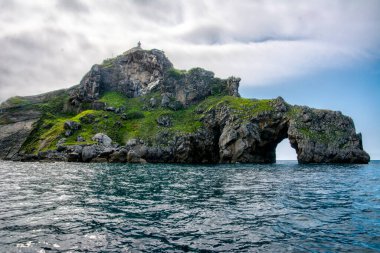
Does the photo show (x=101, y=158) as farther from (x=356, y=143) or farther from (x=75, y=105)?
(x=356, y=143)

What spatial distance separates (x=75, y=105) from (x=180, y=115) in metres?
72.4

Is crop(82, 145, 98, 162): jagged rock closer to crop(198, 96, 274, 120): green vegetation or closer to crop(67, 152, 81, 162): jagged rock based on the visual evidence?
crop(67, 152, 81, 162): jagged rock

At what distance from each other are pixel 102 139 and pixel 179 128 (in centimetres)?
3614

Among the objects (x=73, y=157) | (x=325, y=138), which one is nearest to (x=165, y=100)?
(x=73, y=157)

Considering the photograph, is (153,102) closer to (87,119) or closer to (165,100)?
(165,100)

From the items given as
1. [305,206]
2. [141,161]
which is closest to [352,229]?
[305,206]

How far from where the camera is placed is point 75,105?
187m

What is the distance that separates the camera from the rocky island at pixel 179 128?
117 metres

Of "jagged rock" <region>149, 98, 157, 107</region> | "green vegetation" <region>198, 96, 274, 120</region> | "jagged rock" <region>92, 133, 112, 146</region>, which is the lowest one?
"jagged rock" <region>92, 133, 112, 146</region>

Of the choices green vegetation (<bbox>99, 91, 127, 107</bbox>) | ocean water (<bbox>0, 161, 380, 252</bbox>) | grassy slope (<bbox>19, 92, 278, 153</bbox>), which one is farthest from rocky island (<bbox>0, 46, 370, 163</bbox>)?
ocean water (<bbox>0, 161, 380, 252</bbox>)

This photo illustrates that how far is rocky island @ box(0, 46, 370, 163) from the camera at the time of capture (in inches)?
4611

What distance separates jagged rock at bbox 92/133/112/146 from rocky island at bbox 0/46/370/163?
431mm

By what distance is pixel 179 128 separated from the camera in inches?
5625

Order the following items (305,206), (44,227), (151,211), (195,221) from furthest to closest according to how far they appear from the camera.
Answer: (305,206) → (151,211) → (195,221) → (44,227)
